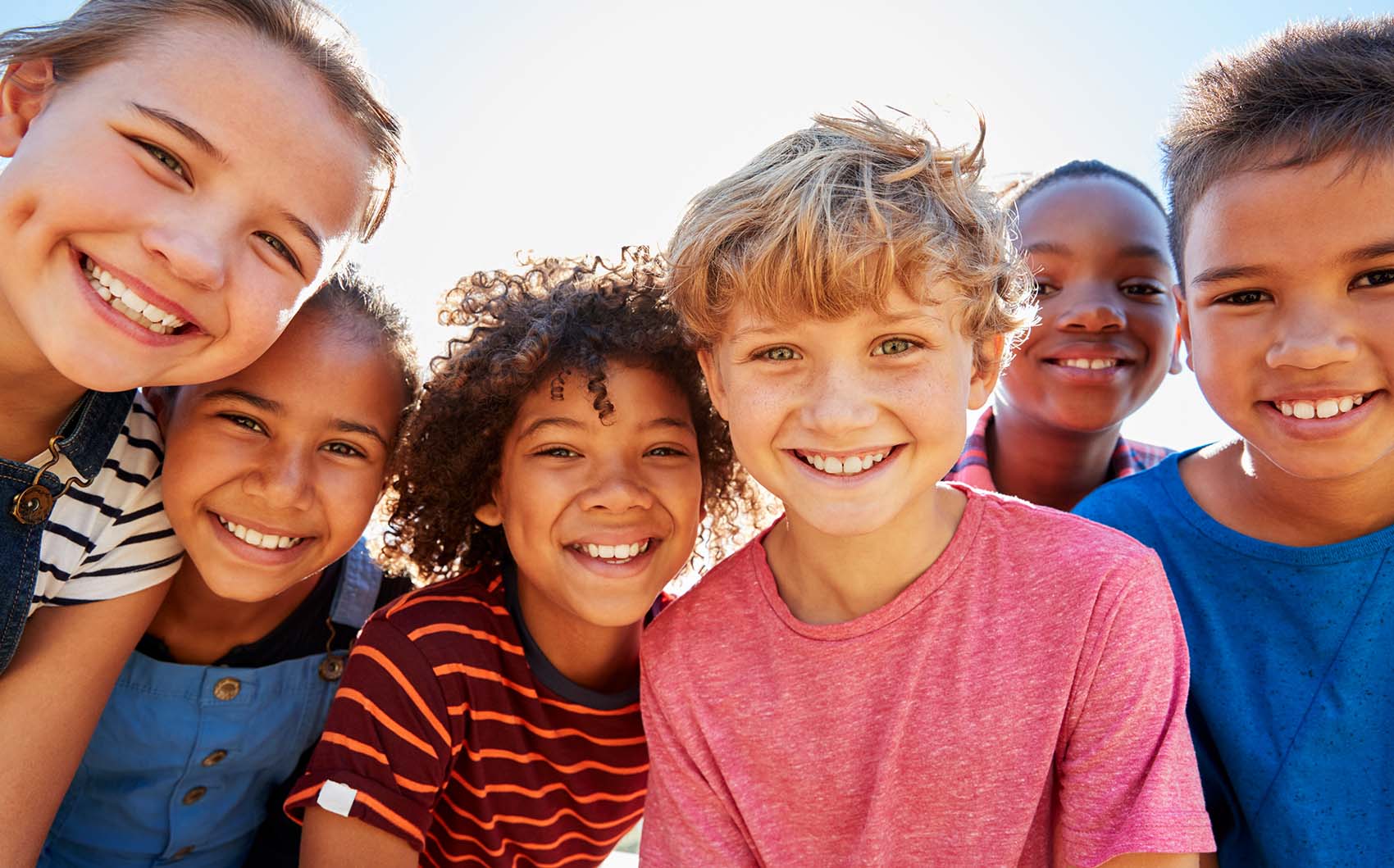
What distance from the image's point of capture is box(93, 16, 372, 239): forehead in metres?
1.92

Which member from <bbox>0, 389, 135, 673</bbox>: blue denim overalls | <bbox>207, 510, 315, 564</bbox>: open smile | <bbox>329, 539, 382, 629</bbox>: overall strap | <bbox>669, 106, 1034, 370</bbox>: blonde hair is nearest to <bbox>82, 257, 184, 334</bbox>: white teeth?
<bbox>0, 389, 135, 673</bbox>: blue denim overalls

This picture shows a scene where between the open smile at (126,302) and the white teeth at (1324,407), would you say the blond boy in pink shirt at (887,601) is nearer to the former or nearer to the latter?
the white teeth at (1324,407)

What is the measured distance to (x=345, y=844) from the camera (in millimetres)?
2025

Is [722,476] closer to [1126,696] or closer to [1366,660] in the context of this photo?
[1126,696]

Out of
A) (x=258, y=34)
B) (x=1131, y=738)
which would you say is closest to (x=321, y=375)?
(x=258, y=34)

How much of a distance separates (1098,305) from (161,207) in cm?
235

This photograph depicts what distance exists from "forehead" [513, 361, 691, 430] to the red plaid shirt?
122 cm

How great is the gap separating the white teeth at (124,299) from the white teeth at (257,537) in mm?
544

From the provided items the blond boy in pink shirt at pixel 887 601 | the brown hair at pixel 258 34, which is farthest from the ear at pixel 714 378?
the brown hair at pixel 258 34

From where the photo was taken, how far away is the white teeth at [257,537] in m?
2.30

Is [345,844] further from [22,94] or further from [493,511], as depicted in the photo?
[22,94]

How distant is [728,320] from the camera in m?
2.05

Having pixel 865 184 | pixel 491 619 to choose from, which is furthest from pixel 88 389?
pixel 865 184

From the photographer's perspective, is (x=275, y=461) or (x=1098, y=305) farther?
(x=1098, y=305)
